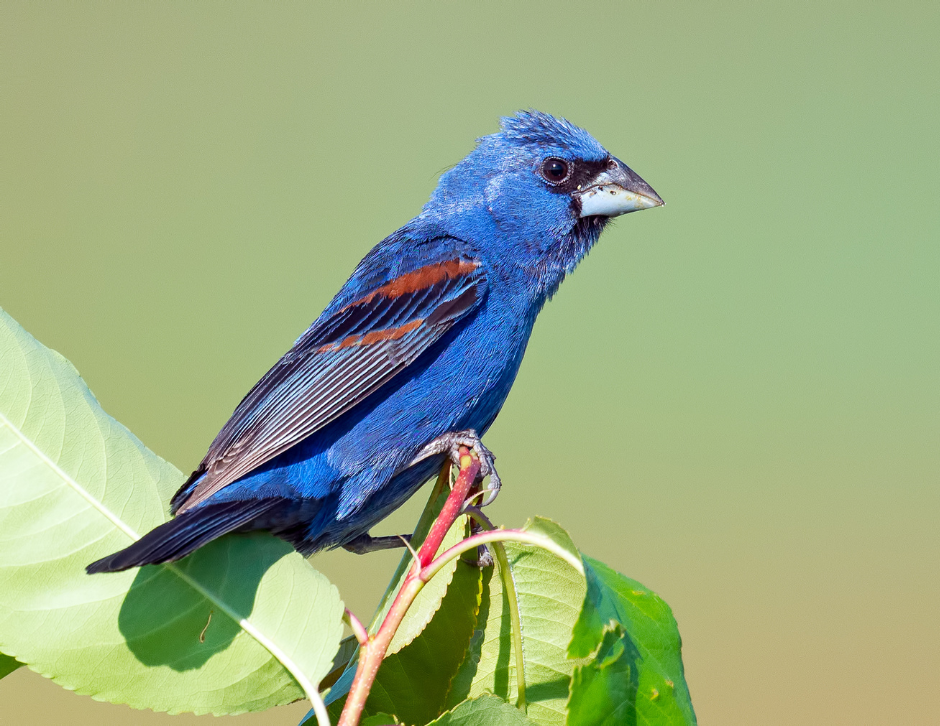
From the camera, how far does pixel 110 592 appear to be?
5.07ft

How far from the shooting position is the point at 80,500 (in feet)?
5.19

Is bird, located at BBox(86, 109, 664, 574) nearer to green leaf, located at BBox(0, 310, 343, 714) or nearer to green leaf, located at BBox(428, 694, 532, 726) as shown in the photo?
green leaf, located at BBox(0, 310, 343, 714)

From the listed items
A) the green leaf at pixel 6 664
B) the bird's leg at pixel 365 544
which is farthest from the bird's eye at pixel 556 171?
the green leaf at pixel 6 664

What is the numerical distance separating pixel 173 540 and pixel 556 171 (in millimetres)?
1938

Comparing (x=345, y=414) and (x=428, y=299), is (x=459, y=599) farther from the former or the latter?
(x=428, y=299)

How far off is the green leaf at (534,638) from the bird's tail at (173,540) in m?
0.53

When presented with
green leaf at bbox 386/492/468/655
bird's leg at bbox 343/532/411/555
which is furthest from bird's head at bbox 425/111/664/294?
green leaf at bbox 386/492/468/655

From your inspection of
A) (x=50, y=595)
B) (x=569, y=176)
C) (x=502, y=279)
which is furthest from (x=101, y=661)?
(x=569, y=176)

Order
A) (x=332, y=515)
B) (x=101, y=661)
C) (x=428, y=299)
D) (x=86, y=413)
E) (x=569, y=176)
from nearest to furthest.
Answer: (x=101, y=661)
(x=86, y=413)
(x=332, y=515)
(x=428, y=299)
(x=569, y=176)

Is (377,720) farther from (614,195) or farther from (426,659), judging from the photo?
(614,195)

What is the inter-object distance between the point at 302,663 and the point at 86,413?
58 cm

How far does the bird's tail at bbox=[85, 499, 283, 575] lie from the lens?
4.83 ft

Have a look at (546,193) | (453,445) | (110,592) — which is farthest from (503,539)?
(546,193)

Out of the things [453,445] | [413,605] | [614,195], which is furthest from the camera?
[614,195]
